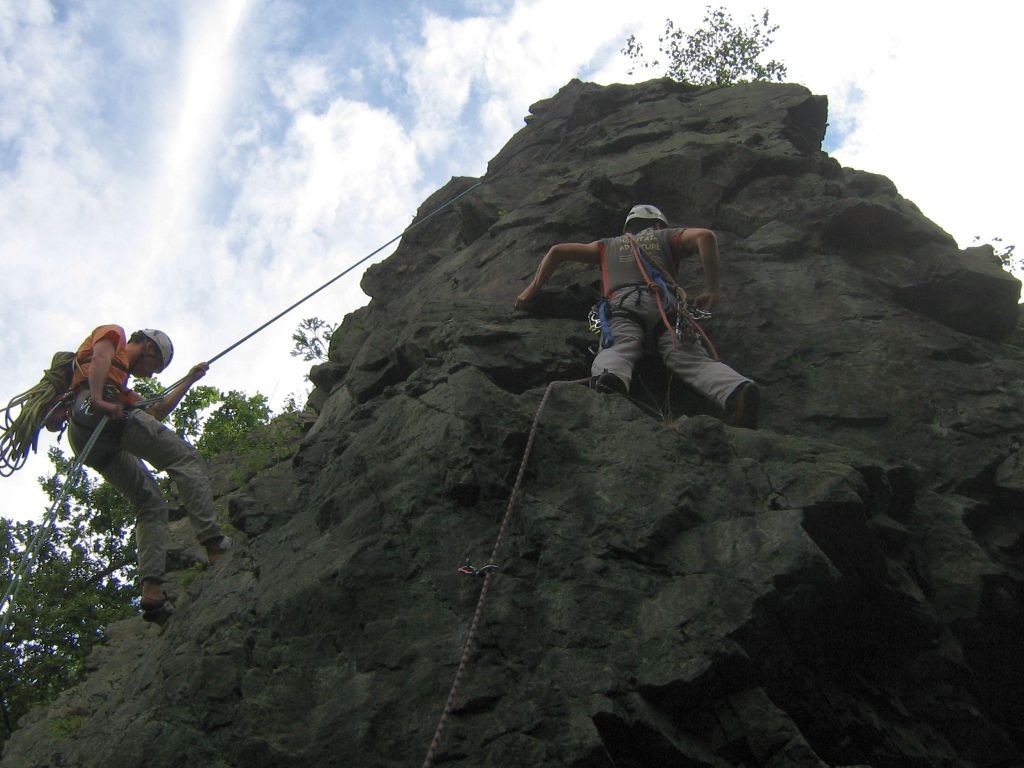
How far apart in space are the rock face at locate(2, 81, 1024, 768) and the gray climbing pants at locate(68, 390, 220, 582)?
470 millimetres

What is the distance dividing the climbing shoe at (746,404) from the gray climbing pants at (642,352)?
0.05m

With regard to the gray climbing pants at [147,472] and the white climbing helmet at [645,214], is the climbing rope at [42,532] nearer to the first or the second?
the gray climbing pants at [147,472]

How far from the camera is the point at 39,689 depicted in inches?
396

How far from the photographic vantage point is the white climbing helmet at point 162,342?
6.58 metres

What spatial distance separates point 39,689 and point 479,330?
7395 mm

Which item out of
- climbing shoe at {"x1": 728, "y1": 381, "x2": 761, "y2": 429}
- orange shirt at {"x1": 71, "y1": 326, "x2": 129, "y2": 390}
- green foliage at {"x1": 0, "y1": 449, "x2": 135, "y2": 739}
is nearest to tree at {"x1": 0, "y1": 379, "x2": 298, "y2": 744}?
green foliage at {"x1": 0, "y1": 449, "x2": 135, "y2": 739}

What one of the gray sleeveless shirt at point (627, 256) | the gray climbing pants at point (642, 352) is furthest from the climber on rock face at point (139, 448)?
the gray sleeveless shirt at point (627, 256)

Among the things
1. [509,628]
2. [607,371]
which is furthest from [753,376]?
[509,628]

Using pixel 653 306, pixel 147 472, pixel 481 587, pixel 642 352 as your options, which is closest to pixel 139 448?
pixel 147 472

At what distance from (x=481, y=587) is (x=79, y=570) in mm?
9564

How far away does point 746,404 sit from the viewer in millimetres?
5852

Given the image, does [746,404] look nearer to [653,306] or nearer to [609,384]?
[609,384]

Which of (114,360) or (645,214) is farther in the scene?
(645,214)

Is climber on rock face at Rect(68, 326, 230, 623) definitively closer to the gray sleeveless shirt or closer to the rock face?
the rock face
